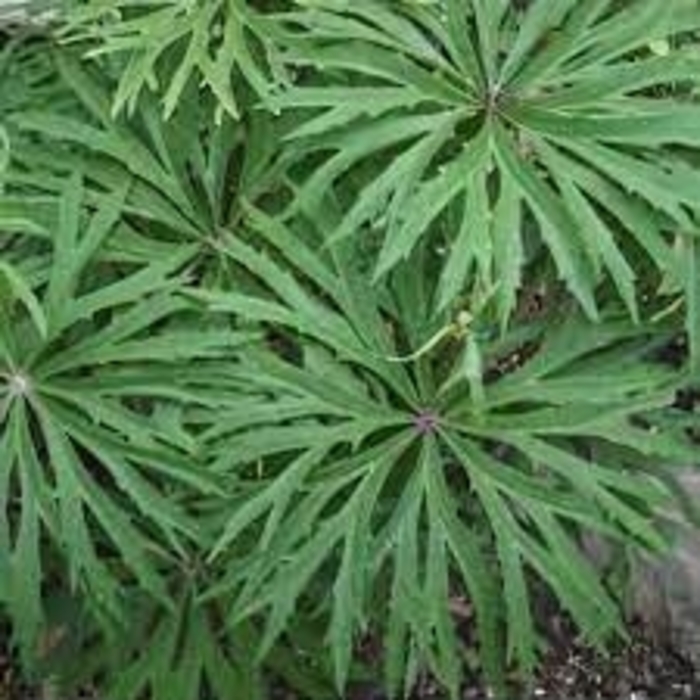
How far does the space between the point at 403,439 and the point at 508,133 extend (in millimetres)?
314

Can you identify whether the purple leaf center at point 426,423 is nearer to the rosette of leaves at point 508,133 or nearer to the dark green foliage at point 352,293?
the dark green foliage at point 352,293

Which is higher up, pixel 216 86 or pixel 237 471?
pixel 216 86

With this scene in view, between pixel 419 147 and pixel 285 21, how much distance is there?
0.25 metres

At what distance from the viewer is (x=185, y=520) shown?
5.20 ft

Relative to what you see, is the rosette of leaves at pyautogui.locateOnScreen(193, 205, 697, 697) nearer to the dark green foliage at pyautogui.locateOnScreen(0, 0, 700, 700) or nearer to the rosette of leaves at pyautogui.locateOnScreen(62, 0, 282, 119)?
the dark green foliage at pyautogui.locateOnScreen(0, 0, 700, 700)

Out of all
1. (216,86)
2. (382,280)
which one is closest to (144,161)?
(216,86)

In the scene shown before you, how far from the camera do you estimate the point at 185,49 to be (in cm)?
164

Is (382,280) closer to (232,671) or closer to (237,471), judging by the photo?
(237,471)

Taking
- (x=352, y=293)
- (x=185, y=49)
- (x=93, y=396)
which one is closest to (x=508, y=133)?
(x=352, y=293)

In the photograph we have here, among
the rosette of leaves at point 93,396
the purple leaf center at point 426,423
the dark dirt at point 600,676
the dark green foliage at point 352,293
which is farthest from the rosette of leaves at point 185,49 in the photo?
the dark dirt at point 600,676

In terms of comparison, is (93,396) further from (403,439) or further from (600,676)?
(600,676)

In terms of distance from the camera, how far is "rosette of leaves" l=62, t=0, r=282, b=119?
1.55 metres

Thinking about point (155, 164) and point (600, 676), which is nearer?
point (155, 164)

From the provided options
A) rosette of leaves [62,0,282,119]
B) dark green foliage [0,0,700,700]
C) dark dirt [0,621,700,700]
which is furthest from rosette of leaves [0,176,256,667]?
dark dirt [0,621,700,700]
